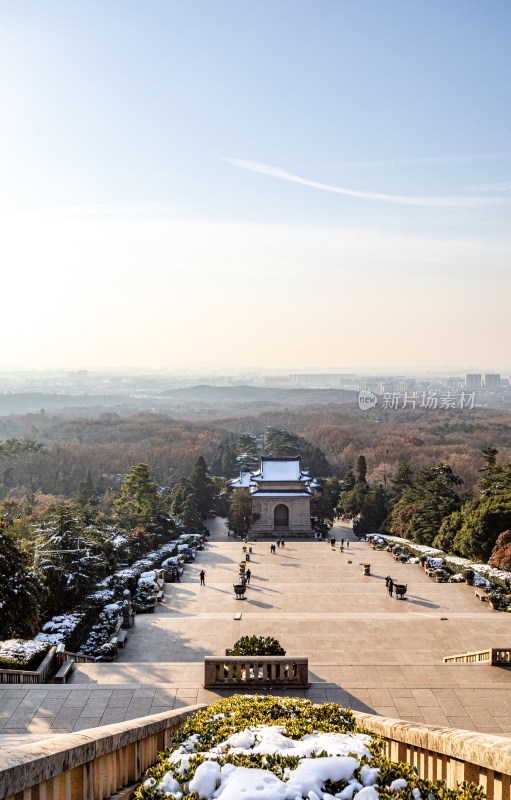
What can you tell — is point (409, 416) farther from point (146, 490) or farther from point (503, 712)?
point (503, 712)

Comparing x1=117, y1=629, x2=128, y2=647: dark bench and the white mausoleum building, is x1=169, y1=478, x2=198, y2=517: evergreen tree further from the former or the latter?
x1=117, y1=629, x2=128, y2=647: dark bench

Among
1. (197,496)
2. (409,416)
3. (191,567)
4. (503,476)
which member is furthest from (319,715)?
(409,416)

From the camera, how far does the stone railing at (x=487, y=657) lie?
11.4m

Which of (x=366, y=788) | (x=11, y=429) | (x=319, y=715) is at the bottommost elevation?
(x=11, y=429)

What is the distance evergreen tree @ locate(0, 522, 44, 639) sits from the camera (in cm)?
1195

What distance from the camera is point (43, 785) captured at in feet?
12.9

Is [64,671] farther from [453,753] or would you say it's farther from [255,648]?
[453,753]

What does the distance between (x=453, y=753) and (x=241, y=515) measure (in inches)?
1301

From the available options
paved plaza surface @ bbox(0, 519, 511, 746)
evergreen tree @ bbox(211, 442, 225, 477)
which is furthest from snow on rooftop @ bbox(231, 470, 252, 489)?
evergreen tree @ bbox(211, 442, 225, 477)

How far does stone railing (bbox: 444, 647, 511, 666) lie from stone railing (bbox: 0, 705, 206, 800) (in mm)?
7540

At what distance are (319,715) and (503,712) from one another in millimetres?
4663

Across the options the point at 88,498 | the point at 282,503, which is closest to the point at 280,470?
the point at 282,503

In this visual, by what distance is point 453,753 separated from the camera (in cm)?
485

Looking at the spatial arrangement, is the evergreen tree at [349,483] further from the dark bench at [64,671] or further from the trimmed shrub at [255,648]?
the trimmed shrub at [255,648]
